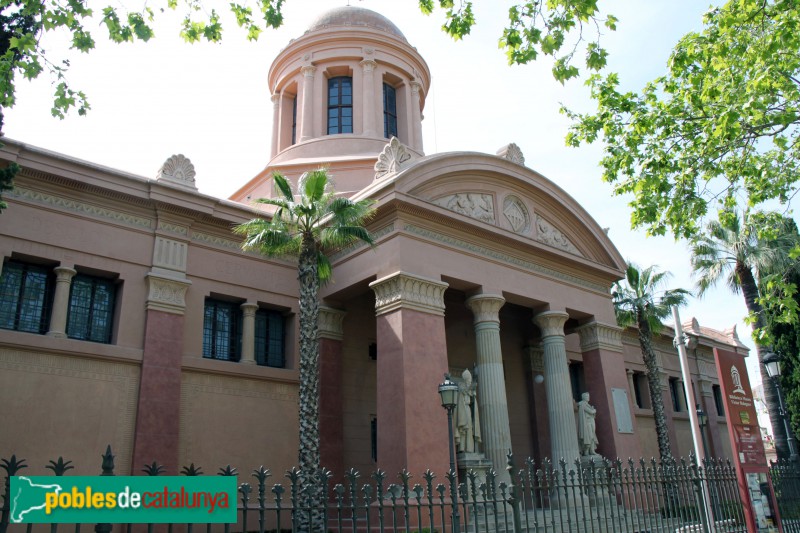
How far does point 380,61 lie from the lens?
25.7 metres

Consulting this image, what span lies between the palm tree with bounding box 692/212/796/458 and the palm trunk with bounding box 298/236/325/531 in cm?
1331

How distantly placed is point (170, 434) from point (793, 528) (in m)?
13.0

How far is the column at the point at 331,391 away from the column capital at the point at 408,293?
2.29 m

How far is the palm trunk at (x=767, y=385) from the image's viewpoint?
71.8 feet

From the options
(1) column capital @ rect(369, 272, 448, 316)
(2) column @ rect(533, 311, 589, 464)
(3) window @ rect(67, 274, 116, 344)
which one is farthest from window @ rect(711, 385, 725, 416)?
(3) window @ rect(67, 274, 116, 344)

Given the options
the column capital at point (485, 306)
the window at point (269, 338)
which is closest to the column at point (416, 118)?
the column capital at point (485, 306)

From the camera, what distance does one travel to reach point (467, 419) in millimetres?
16656

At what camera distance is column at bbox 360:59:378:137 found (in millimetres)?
24172

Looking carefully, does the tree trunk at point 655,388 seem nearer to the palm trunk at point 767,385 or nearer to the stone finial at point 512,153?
the palm trunk at point 767,385

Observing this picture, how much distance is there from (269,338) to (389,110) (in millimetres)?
11691

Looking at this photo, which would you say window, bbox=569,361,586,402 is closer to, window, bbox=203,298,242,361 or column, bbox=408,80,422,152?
column, bbox=408,80,422,152

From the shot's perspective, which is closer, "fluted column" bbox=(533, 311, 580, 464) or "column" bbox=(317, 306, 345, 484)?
"column" bbox=(317, 306, 345, 484)

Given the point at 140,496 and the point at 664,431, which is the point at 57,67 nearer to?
the point at 140,496

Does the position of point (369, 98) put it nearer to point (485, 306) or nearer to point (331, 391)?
point (485, 306)
